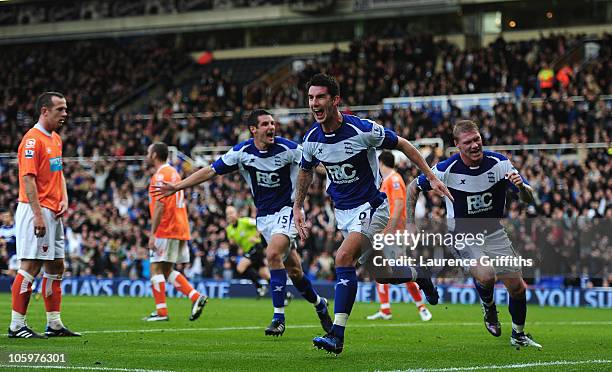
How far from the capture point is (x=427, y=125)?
30578 mm

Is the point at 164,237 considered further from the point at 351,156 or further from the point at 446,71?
the point at 446,71

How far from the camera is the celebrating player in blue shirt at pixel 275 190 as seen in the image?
12164 millimetres

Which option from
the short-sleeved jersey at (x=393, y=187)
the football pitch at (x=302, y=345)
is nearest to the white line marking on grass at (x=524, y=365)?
the football pitch at (x=302, y=345)

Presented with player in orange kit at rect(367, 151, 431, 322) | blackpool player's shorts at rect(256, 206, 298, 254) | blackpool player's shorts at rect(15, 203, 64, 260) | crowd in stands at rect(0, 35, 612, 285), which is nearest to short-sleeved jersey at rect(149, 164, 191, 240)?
player in orange kit at rect(367, 151, 431, 322)

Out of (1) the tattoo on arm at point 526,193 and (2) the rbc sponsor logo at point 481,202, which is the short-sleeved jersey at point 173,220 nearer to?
(2) the rbc sponsor logo at point 481,202

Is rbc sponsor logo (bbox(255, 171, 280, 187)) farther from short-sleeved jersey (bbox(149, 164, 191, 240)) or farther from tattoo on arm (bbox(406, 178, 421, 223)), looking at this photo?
short-sleeved jersey (bbox(149, 164, 191, 240))

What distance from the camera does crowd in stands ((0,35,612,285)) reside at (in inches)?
1010

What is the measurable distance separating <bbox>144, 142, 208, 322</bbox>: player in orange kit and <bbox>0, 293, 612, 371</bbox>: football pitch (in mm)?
491

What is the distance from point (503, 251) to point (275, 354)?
2.95 meters

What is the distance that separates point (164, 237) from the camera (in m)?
15.8

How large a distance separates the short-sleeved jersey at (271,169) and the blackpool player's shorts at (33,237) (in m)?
2.27

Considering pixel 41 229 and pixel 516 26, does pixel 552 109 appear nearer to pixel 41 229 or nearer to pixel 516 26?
pixel 516 26

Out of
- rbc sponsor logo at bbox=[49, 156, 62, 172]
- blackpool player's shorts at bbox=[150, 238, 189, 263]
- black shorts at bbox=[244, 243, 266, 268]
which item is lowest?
black shorts at bbox=[244, 243, 266, 268]

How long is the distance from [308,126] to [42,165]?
2160cm
